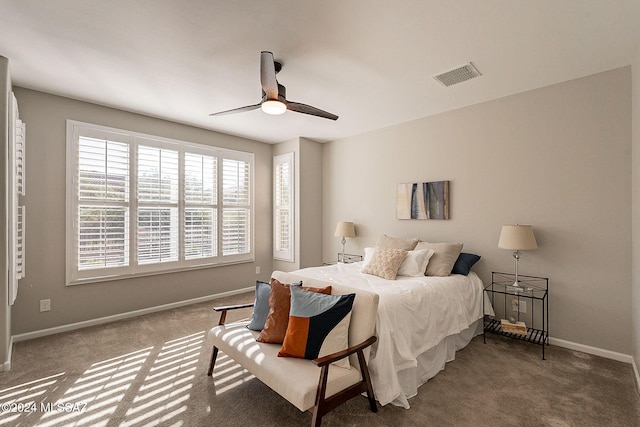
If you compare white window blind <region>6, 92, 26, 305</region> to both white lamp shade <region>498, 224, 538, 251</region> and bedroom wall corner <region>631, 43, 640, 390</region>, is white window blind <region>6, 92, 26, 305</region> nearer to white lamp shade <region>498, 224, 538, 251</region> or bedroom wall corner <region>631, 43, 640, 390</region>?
white lamp shade <region>498, 224, 538, 251</region>

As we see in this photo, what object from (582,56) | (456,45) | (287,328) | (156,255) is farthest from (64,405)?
(582,56)

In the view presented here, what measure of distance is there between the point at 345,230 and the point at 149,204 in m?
2.90

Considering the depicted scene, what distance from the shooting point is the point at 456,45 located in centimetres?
250

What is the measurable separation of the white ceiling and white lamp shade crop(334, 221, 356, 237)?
1952mm

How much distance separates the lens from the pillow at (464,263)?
348cm

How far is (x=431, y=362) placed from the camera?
105 inches

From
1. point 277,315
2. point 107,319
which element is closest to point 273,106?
point 277,315

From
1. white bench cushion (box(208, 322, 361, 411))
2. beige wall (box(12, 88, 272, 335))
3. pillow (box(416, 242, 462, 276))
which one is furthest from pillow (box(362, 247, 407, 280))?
beige wall (box(12, 88, 272, 335))

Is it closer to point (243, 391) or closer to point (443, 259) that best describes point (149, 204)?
point (243, 391)

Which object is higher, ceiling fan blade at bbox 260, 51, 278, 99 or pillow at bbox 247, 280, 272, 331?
ceiling fan blade at bbox 260, 51, 278, 99

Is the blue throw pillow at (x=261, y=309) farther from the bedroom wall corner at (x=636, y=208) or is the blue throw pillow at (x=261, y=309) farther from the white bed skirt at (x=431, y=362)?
the bedroom wall corner at (x=636, y=208)

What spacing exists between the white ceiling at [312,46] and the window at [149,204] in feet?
2.35

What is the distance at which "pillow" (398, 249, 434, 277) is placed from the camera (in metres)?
3.43

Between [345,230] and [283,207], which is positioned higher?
[283,207]
